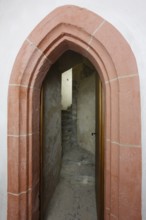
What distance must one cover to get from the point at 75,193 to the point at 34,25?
2.14 m

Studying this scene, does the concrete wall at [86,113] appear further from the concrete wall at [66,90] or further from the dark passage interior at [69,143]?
the concrete wall at [66,90]

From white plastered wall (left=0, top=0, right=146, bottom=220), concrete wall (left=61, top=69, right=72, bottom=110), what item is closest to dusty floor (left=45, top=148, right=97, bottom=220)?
white plastered wall (left=0, top=0, right=146, bottom=220)

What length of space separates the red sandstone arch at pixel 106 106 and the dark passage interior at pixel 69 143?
33cm

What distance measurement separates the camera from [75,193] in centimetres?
220

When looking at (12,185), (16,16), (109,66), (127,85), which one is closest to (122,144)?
(127,85)

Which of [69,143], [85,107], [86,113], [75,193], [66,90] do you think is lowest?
[75,193]

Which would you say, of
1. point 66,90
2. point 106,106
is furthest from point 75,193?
point 66,90

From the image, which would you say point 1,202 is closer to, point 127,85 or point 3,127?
point 3,127

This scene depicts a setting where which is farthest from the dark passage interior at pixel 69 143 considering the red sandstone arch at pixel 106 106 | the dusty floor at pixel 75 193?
the red sandstone arch at pixel 106 106

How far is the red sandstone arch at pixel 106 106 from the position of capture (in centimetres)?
87

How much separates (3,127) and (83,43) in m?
0.83

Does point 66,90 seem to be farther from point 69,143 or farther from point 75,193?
point 75,193

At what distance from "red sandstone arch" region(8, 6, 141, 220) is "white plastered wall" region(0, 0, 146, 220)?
40mm

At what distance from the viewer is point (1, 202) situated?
1146 mm
